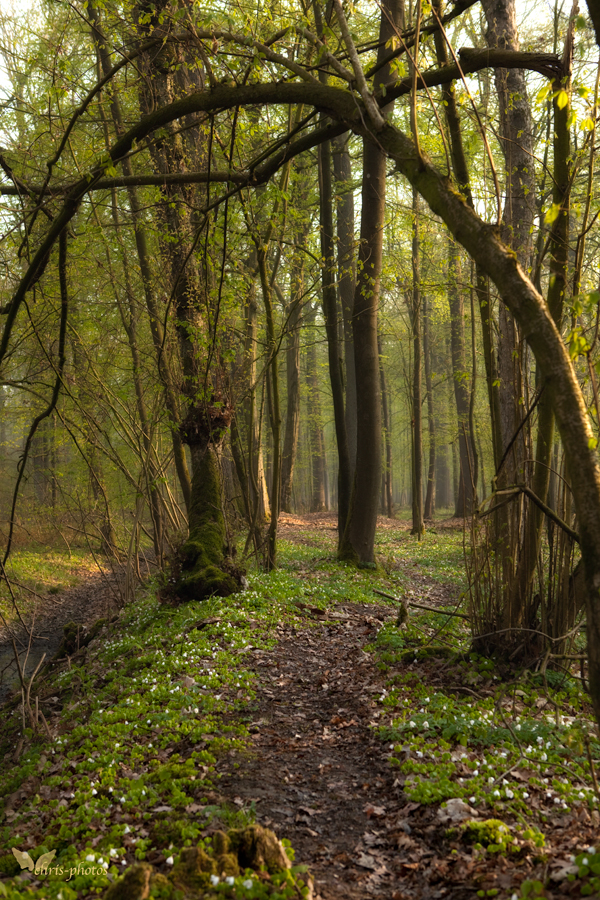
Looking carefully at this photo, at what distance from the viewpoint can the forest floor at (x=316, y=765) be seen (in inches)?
121

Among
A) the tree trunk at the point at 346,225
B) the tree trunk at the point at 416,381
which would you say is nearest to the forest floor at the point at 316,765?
→ the tree trunk at the point at 416,381

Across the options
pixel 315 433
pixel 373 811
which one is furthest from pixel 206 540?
pixel 315 433

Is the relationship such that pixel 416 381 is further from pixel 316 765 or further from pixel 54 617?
pixel 316 765

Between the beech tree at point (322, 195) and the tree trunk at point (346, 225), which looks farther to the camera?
the tree trunk at point (346, 225)

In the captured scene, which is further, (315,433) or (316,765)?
(315,433)

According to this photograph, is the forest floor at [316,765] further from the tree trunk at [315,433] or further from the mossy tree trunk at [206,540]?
the tree trunk at [315,433]

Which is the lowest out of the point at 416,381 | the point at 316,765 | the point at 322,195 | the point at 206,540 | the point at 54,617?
the point at 54,617

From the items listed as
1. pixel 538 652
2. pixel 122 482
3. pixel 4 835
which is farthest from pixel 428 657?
pixel 122 482

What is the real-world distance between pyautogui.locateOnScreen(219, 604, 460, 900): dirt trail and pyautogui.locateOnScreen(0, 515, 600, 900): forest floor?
0.02 metres

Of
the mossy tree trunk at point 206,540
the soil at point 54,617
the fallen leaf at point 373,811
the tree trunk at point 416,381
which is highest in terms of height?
the tree trunk at point 416,381

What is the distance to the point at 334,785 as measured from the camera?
4.21m

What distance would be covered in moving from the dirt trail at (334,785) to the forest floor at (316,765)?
0.05 feet

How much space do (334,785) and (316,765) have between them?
0.33m

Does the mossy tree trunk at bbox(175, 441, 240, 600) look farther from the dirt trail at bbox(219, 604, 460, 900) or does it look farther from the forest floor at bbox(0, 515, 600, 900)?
the dirt trail at bbox(219, 604, 460, 900)
